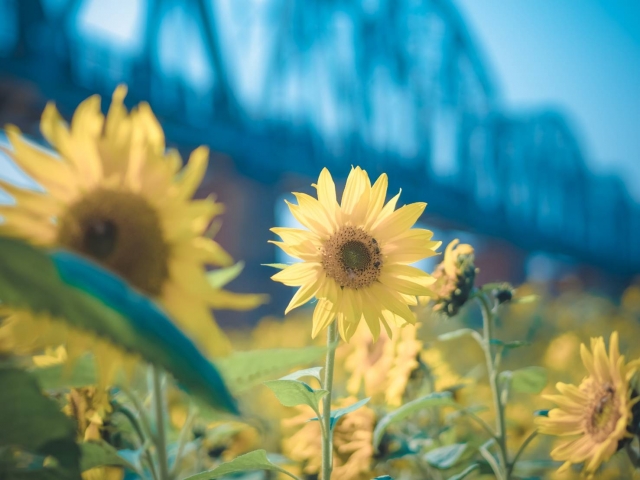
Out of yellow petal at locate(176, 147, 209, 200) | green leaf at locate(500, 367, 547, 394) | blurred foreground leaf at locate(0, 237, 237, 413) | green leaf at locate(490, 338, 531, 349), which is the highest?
yellow petal at locate(176, 147, 209, 200)

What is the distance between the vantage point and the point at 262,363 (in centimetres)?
32

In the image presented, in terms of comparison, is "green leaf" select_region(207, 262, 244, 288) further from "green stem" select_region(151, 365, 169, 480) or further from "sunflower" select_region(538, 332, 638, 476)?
"sunflower" select_region(538, 332, 638, 476)

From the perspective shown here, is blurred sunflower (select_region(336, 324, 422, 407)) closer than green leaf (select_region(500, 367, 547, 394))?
No

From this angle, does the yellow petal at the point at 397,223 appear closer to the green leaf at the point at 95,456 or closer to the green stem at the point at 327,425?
the green stem at the point at 327,425

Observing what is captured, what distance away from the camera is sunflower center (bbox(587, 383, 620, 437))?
52 cm

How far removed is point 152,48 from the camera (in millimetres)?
5922

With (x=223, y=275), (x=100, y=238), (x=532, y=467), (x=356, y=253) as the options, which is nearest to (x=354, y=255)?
(x=356, y=253)

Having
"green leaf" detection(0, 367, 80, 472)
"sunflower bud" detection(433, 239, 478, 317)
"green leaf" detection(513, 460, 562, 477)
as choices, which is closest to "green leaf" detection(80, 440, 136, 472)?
"green leaf" detection(0, 367, 80, 472)

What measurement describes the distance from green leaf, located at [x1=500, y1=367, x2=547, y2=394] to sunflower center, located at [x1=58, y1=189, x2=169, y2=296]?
1.36 feet

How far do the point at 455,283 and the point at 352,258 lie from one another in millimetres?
151

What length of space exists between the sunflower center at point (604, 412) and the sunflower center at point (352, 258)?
258mm

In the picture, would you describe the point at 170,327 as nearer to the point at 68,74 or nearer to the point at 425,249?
the point at 425,249

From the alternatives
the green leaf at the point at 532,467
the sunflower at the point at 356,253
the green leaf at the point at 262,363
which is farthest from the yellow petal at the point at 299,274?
the green leaf at the point at 532,467

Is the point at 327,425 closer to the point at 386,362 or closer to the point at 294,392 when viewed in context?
the point at 294,392
